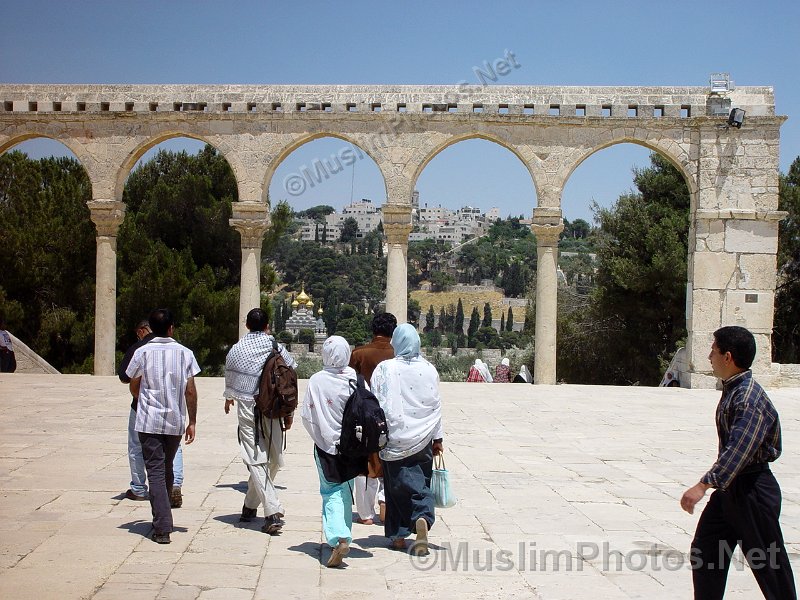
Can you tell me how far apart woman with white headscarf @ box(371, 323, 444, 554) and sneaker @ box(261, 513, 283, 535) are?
2.73 ft

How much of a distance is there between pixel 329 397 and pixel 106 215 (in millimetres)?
14623

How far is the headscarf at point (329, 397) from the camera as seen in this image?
632 centimetres

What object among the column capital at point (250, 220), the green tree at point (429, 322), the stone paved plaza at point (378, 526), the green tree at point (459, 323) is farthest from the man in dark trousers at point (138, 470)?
the green tree at point (429, 322)

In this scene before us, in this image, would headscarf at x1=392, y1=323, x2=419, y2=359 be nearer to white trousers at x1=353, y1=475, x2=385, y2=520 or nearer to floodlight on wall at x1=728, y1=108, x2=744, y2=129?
white trousers at x1=353, y1=475, x2=385, y2=520

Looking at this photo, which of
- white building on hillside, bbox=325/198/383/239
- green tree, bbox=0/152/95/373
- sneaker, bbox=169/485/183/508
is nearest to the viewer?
sneaker, bbox=169/485/183/508

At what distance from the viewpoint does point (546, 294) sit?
18.7 meters

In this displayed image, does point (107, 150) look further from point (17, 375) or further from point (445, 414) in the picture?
point (445, 414)

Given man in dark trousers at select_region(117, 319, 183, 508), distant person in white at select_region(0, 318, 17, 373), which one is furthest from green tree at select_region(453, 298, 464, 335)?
man in dark trousers at select_region(117, 319, 183, 508)

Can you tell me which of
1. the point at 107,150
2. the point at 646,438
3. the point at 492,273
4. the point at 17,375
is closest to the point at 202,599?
the point at 646,438

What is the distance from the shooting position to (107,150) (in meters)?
19.5

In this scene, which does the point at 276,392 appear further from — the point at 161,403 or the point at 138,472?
the point at 138,472

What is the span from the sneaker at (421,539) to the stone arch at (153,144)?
1387 cm

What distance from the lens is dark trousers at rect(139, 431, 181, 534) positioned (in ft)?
20.9

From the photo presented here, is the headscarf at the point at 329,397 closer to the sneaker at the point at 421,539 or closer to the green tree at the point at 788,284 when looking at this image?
the sneaker at the point at 421,539
